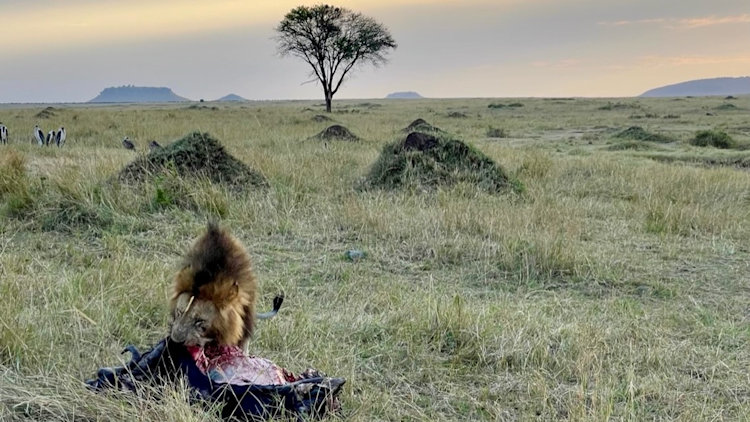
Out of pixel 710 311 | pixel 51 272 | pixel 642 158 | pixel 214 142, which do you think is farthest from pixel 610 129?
pixel 51 272

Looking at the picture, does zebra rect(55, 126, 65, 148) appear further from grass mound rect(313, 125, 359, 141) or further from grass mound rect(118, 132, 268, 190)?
grass mound rect(118, 132, 268, 190)

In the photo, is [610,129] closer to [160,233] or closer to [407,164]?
[407,164]

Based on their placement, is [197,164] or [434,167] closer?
[197,164]

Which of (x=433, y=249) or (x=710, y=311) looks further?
(x=433, y=249)

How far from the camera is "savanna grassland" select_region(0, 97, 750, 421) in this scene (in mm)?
2807

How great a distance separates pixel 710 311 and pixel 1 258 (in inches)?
191

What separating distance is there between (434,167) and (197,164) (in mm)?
3158

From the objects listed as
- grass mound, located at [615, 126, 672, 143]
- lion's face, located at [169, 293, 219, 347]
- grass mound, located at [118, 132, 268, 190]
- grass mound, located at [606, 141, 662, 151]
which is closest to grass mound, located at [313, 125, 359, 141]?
grass mound, located at [606, 141, 662, 151]

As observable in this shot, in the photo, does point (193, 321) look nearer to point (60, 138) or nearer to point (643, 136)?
point (60, 138)

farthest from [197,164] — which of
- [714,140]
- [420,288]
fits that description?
[714,140]

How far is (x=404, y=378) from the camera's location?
3000 mm

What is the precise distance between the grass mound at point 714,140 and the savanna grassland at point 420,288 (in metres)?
7.23

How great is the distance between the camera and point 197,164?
7832 millimetres

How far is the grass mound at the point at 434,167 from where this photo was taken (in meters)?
8.31
